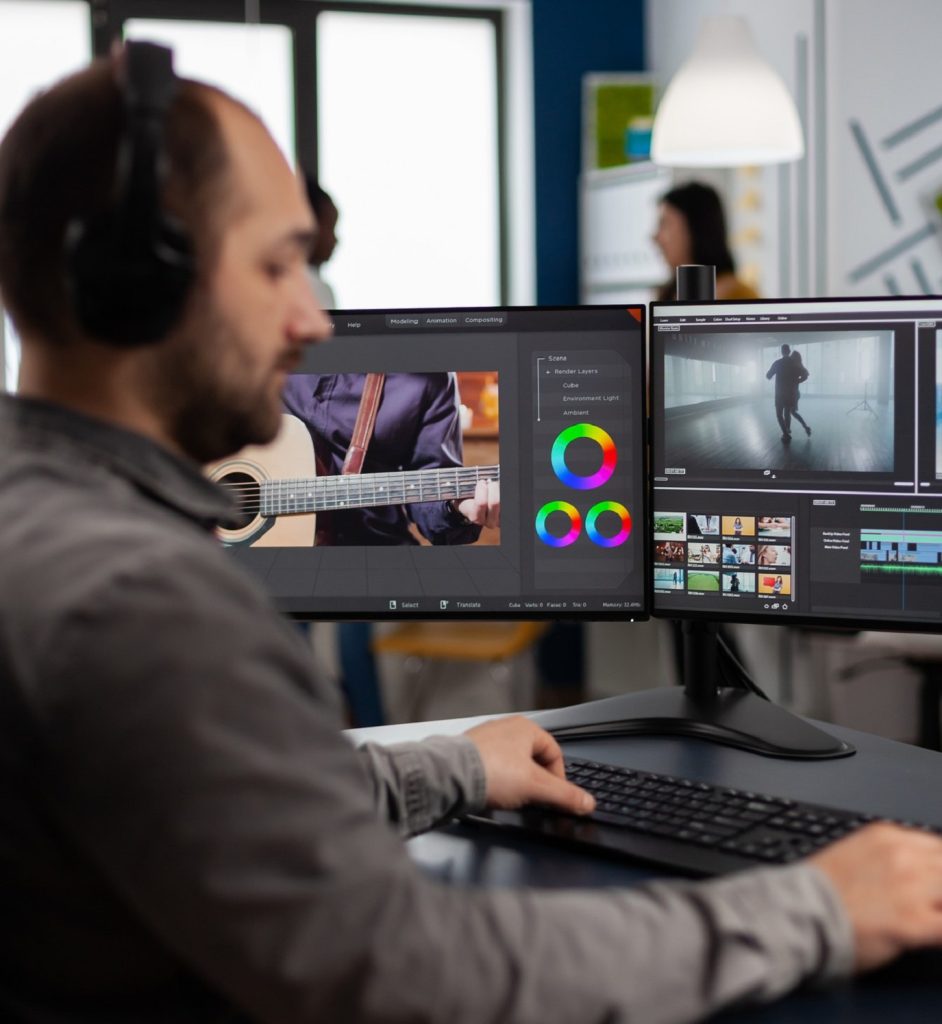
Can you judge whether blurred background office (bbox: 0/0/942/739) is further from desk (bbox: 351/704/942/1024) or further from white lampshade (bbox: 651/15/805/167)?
desk (bbox: 351/704/942/1024)

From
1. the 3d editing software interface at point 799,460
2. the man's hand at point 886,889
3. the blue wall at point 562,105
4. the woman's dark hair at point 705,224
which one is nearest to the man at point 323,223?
the 3d editing software interface at point 799,460

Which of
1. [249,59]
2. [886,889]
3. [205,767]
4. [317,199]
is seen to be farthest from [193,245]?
[249,59]

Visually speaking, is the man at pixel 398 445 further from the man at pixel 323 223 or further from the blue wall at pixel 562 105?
the blue wall at pixel 562 105

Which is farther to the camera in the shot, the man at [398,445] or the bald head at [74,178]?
the man at [398,445]

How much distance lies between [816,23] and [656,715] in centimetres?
317

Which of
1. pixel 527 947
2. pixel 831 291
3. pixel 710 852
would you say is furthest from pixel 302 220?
pixel 831 291

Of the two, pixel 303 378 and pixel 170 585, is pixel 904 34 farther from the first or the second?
pixel 170 585

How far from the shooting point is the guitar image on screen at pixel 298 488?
158 centimetres

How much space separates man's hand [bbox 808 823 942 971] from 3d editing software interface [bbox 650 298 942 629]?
0.60 m

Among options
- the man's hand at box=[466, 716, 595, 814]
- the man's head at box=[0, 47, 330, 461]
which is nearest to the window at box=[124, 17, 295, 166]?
the man's hand at box=[466, 716, 595, 814]

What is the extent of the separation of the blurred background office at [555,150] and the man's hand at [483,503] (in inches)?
93.4

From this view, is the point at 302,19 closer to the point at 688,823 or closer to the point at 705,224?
the point at 705,224

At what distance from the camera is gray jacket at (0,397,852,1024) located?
633mm

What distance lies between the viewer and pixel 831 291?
416cm
